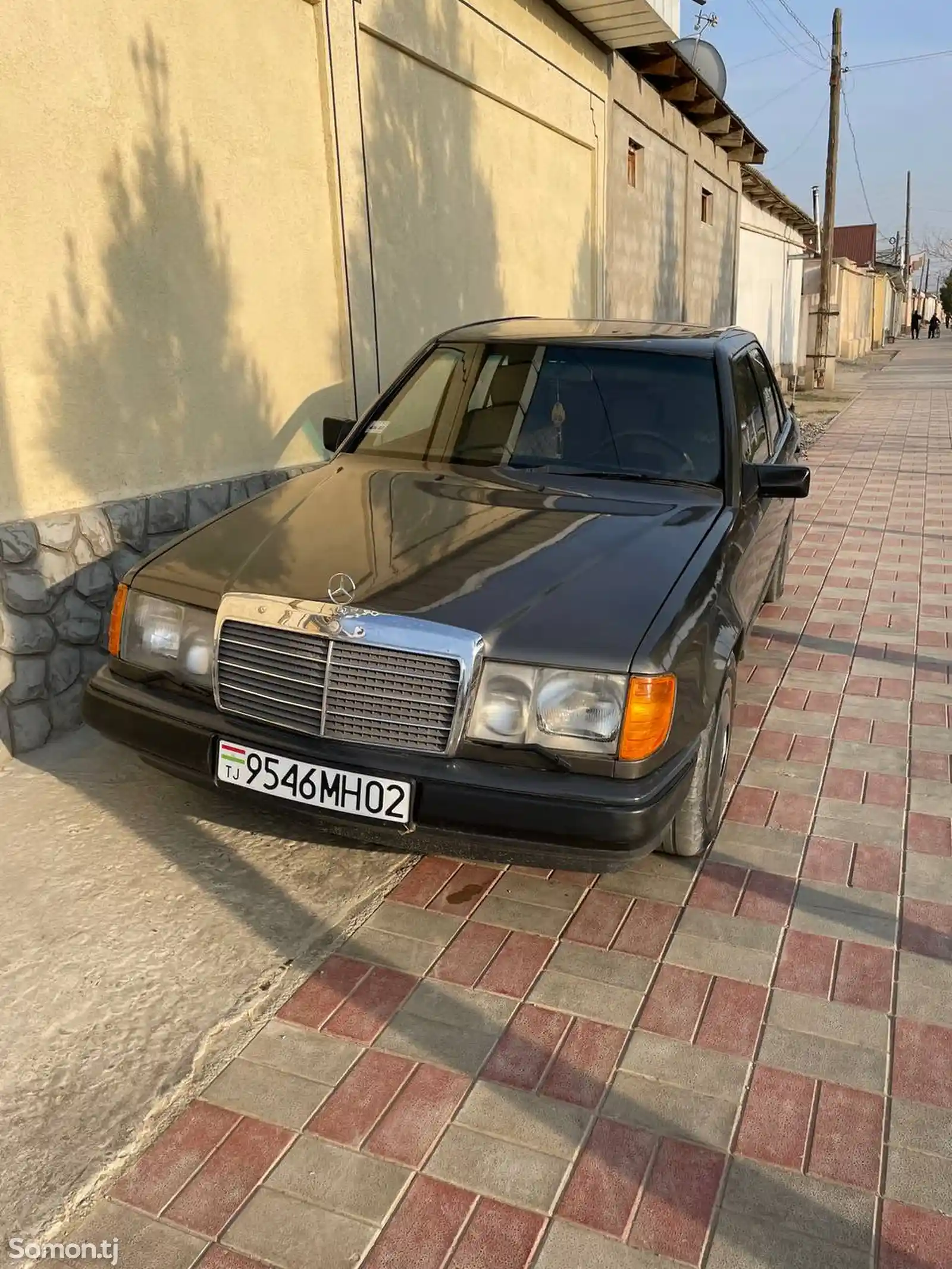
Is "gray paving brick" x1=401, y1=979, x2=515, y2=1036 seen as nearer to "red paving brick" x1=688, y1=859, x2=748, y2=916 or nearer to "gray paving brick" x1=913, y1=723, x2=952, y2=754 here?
"red paving brick" x1=688, y1=859, x2=748, y2=916

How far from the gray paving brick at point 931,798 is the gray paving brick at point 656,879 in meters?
0.99

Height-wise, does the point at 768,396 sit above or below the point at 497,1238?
above

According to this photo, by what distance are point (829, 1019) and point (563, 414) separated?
2471 mm

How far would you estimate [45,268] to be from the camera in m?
4.22

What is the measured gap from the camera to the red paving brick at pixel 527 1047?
7.97ft

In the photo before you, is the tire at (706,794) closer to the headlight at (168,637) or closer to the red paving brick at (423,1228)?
the red paving brick at (423,1228)

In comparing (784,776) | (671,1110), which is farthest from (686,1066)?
(784,776)

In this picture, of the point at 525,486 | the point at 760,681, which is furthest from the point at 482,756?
the point at 760,681

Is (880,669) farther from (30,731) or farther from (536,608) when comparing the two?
(30,731)

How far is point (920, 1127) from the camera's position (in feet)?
7.42

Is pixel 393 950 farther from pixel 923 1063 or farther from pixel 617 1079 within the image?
pixel 923 1063

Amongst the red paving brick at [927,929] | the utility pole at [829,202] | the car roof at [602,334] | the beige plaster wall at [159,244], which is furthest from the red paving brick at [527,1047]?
the utility pole at [829,202]

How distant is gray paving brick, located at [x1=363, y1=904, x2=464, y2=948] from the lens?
2957 mm

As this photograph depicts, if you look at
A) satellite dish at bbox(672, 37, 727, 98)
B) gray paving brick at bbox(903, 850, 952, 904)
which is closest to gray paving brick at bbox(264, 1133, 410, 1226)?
gray paving brick at bbox(903, 850, 952, 904)
